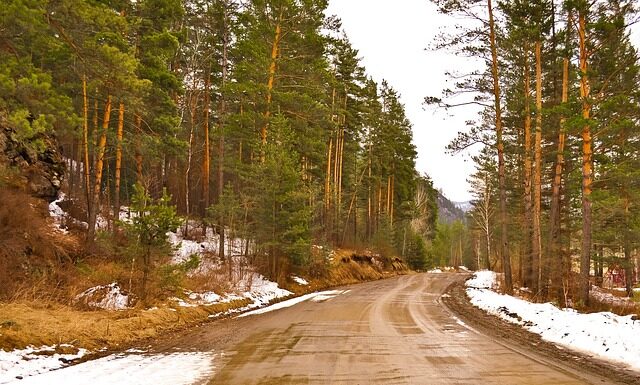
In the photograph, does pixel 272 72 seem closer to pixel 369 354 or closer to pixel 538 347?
pixel 369 354

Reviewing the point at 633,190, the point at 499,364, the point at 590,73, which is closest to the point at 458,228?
the point at 633,190

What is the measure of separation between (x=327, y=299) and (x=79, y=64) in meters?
12.1

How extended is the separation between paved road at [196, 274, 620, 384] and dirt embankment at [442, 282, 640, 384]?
0.75ft

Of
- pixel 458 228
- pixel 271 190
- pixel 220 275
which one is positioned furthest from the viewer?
pixel 458 228

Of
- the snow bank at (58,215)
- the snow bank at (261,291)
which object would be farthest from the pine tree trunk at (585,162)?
the snow bank at (58,215)

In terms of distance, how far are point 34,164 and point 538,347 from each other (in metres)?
15.7

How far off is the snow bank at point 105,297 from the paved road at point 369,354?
2863 millimetres

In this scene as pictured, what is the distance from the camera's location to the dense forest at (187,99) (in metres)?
12.7

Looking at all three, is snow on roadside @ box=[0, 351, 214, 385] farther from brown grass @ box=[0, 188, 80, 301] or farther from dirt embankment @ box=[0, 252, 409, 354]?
brown grass @ box=[0, 188, 80, 301]

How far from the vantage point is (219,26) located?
24984mm

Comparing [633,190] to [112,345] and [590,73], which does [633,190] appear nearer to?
[590,73]

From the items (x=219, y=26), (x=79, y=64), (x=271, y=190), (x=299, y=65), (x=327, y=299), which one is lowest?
(x=327, y=299)

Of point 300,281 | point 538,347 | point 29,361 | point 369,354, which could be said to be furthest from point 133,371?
point 300,281

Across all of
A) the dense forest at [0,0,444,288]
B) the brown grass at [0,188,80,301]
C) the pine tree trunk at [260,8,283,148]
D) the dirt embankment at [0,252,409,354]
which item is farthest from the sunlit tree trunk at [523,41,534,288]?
the brown grass at [0,188,80,301]
